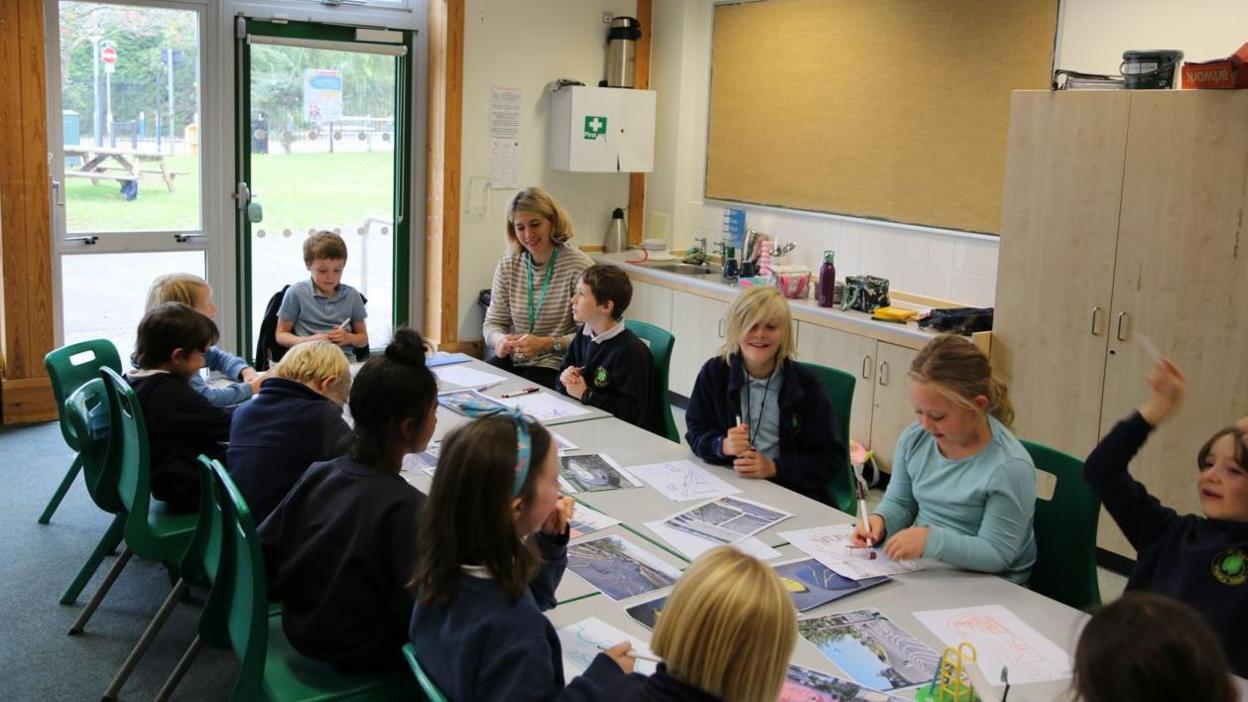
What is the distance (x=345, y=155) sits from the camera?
21.4 feet

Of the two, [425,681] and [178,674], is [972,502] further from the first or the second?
[178,674]

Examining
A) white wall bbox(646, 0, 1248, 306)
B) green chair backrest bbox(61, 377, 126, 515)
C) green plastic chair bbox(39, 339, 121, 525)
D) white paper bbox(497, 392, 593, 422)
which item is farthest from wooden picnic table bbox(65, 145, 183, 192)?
white paper bbox(497, 392, 593, 422)

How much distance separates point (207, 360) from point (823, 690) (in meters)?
2.91

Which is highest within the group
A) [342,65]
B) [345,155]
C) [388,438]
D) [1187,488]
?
[342,65]

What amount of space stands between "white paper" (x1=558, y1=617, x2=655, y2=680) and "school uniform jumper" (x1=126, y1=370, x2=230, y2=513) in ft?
5.50

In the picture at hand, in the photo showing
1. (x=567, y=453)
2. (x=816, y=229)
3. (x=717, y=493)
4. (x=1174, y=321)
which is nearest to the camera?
(x=717, y=493)

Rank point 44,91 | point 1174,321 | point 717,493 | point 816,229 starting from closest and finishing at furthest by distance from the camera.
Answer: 1. point 717,493
2. point 1174,321
3. point 44,91
4. point 816,229

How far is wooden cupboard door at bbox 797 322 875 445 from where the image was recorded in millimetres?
5125

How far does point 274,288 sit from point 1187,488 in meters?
4.78

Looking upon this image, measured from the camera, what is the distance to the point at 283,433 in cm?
288

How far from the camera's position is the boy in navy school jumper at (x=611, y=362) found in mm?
3854

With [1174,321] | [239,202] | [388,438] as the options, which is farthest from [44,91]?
[1174,321]

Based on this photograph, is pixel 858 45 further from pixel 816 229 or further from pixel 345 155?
pixel 345 155

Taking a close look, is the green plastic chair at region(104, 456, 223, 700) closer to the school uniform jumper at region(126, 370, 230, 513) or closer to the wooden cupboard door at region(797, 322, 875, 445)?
the school uniform jumper at region(126, 370, 230, 513)
